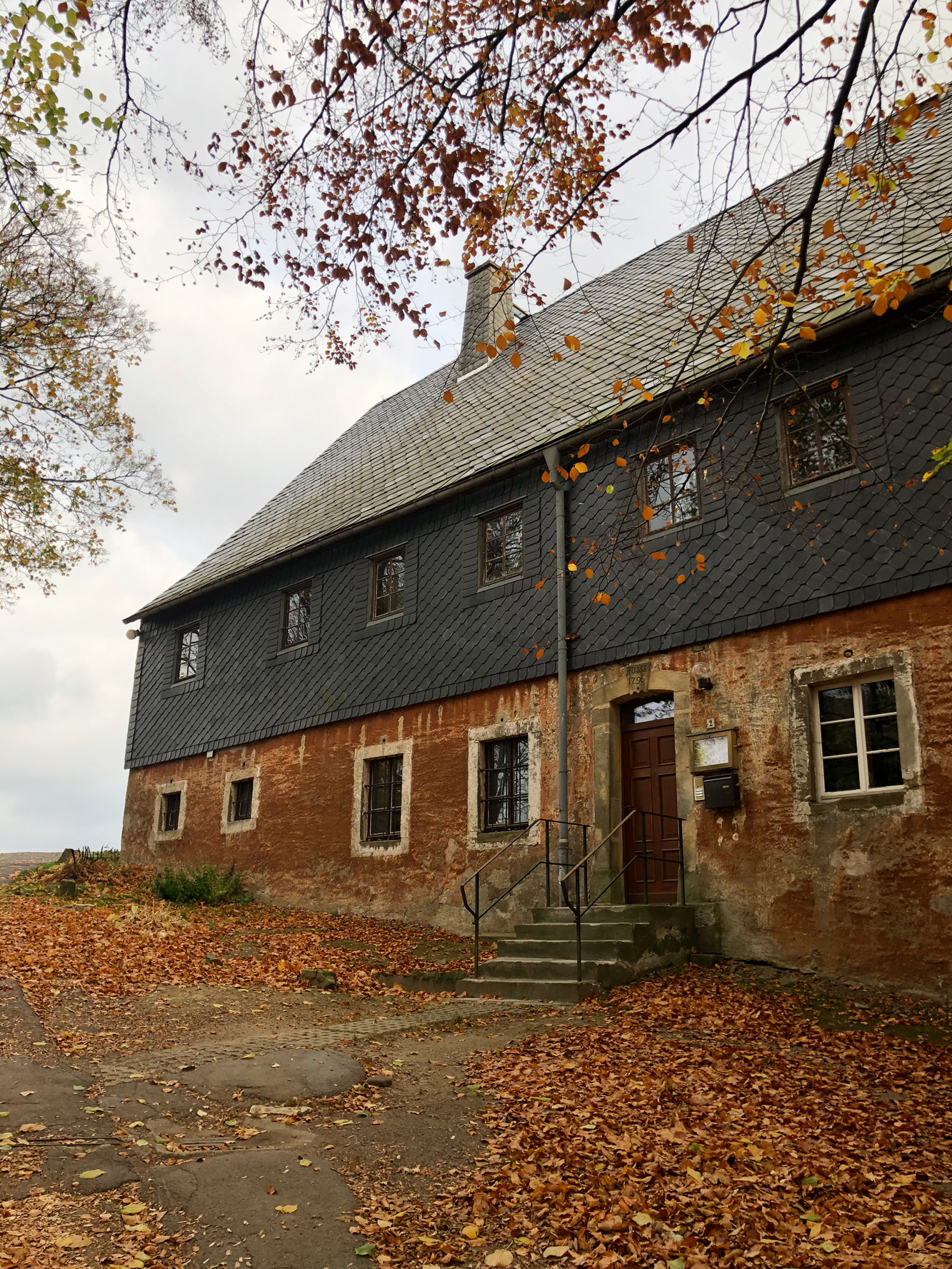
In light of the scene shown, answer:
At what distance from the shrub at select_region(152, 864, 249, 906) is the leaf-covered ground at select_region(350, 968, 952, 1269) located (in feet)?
31.4

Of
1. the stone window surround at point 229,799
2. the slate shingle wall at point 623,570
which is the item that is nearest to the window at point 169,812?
the slate shingle wall at point 623,570

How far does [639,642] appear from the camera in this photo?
11680mm

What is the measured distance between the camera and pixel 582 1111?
5965 millimetres

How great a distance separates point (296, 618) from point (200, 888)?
193 inches

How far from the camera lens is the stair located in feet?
31.0

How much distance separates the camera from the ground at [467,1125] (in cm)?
437

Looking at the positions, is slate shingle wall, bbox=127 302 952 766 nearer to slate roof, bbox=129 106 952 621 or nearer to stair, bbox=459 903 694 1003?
slate roof, bbox=129 106 952 621

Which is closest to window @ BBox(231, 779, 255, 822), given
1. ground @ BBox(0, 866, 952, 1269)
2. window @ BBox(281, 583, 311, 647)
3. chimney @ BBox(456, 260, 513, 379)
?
window @ BBox(281, 583, 311, 647)

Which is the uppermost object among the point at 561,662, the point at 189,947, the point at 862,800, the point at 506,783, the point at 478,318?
the point at 478,318

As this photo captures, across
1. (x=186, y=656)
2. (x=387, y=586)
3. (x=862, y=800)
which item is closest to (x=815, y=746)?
(x=862, y=800)

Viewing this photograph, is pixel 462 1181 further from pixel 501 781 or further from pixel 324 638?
pixel 324 638

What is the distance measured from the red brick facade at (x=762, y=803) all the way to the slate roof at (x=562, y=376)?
3166 millimetres

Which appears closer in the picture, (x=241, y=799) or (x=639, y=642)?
(x=639, y=642)

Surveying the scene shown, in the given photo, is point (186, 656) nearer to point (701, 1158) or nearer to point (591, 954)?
point (591, 954)
